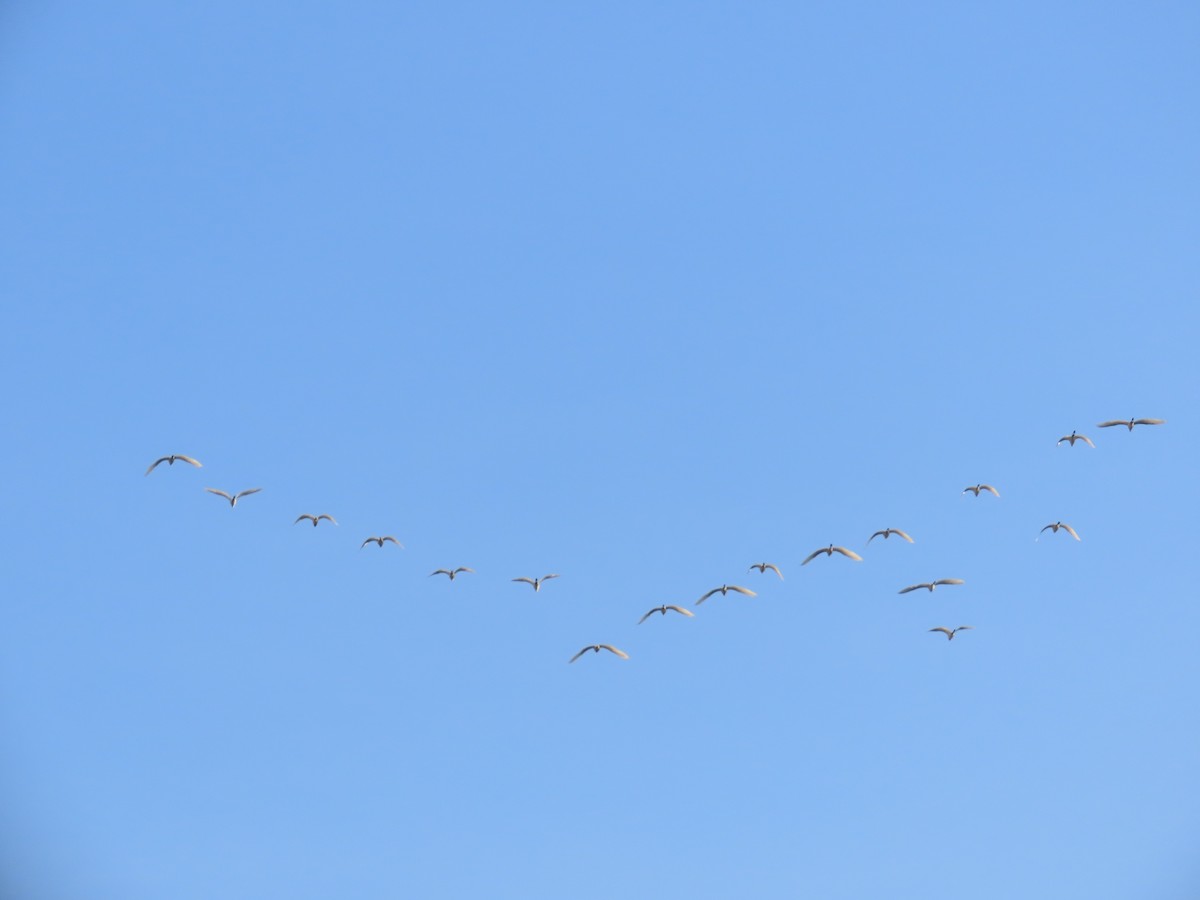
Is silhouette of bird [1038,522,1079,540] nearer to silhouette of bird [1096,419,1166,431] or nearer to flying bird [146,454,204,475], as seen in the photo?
silhouette of bird [1096,419,1166,431]

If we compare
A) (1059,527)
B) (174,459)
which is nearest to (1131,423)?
(1059,527)

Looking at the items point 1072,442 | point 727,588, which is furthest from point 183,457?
point 1072,442

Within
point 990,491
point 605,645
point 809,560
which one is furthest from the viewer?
point 990,491

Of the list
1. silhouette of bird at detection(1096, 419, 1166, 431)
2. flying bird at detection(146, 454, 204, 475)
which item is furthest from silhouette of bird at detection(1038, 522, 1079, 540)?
flying bird at detection(146, 454, 204, 475)

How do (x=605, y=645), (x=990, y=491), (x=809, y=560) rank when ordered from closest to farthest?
1. (x=809, y=560)
2. (x=605, y=645)
3. (x=990, y=491)

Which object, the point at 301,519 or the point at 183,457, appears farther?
the point at 301,519

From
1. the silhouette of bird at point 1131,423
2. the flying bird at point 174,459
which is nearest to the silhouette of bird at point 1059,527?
the silhouette of bird at point 1131,423

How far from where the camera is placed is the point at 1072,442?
89188 millimetres

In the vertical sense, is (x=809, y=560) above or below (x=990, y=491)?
below

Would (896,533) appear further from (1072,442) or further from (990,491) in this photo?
(1072,442)

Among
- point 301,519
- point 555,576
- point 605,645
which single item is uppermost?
point 301,519

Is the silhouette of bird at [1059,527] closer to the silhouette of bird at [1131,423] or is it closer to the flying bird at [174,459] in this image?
the silhouette of bird at [1131,423]

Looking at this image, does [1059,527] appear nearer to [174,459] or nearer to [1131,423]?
[1131,423]

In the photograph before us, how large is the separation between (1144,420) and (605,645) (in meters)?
40.1
